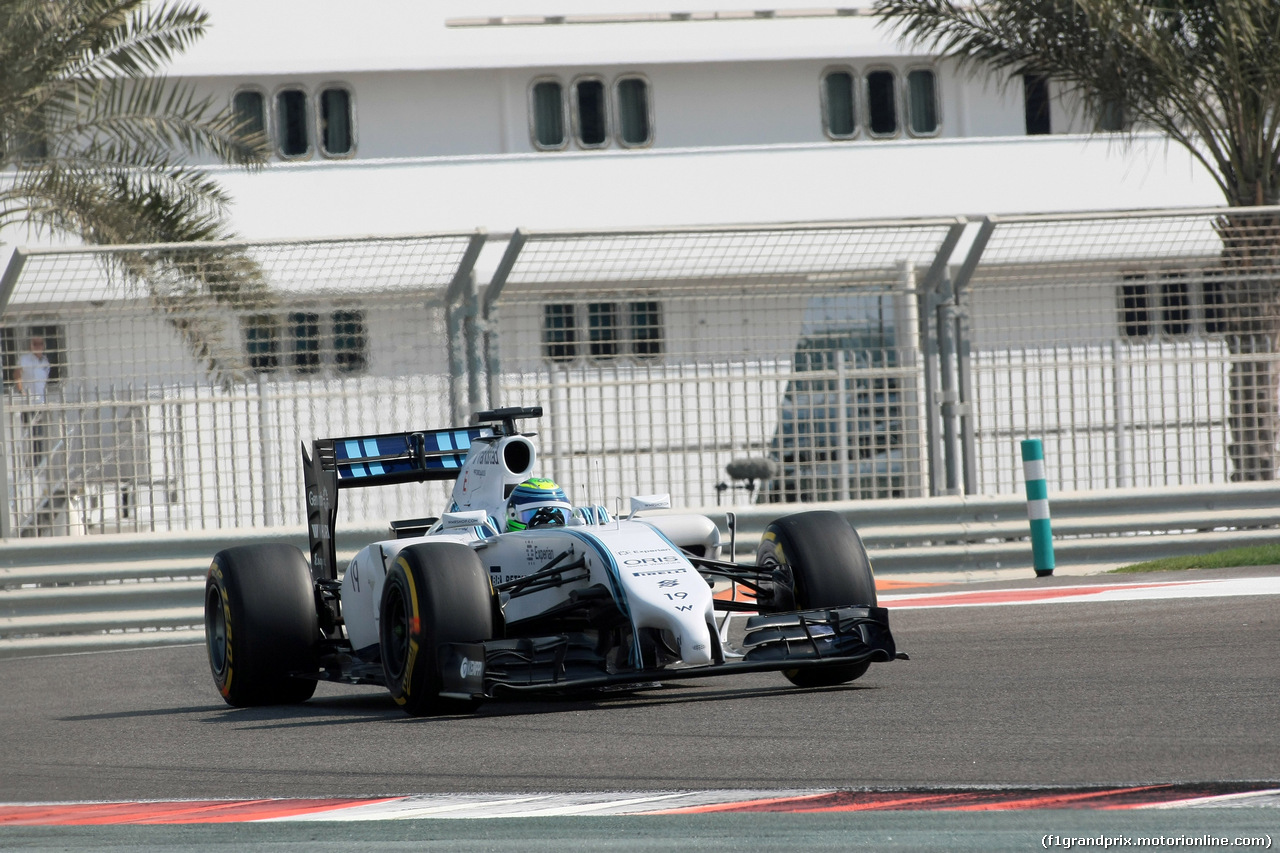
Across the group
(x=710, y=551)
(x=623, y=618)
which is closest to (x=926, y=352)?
(x=710, y=551)

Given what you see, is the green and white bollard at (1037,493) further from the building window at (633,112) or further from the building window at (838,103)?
the building window at (838,103)

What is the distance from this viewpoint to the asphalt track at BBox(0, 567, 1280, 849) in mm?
4453

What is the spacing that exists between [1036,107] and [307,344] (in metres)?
18.8

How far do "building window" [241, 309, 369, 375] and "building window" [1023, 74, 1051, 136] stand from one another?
18.3 m

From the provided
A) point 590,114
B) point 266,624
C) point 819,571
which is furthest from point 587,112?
point 819,571

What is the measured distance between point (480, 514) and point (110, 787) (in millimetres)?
2191

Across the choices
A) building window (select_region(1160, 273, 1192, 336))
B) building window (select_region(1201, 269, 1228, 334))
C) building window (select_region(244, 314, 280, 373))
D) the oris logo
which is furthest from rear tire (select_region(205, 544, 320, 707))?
building window (select_region(1201, 269, 1228, 334))

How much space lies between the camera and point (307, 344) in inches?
423

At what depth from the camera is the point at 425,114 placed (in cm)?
2536

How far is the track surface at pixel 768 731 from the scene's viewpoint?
491cm

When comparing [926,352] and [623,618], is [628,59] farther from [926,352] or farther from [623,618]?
[623,618]

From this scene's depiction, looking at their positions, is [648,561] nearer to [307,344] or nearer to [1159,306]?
[307,344]

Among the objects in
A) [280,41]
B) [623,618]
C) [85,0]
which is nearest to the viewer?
[623,618]

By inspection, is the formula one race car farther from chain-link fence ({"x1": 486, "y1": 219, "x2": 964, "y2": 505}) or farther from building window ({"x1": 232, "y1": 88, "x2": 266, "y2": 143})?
building window ({"x1": 232, "y1": 88, "x2": 266, "y2": 143})
